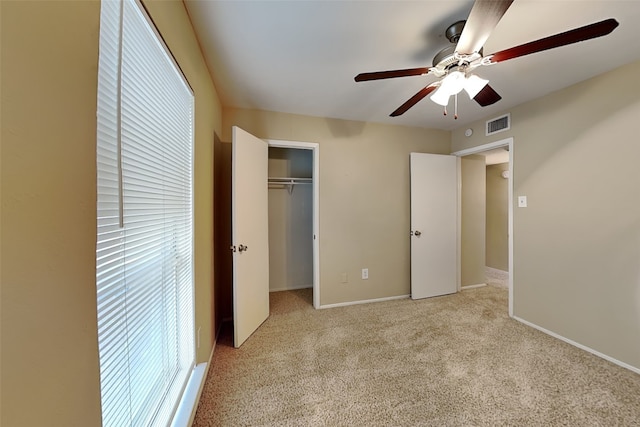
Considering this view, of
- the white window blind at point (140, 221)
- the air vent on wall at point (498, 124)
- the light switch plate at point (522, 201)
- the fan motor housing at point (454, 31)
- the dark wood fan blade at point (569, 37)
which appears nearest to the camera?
the white window blind at point (140, 221)

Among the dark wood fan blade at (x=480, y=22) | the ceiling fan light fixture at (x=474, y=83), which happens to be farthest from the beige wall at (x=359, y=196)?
the dark wood fan blade at (x=480, y=22)

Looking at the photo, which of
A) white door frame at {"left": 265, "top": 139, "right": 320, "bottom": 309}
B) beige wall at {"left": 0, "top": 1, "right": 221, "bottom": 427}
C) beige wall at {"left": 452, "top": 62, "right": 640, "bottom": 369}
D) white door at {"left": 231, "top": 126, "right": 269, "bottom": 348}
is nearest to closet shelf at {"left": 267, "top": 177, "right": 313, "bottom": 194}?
white door frame at {"left": 265, "top": 139, "right": 320, "bottom": 309}

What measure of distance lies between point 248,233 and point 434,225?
2369 millimetres

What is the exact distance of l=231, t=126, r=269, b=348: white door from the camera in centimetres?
205

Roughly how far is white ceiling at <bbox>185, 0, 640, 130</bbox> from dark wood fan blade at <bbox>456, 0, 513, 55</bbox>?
9.1 inches

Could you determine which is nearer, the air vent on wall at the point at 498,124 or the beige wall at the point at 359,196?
the air vent on wall at the point at 498,124

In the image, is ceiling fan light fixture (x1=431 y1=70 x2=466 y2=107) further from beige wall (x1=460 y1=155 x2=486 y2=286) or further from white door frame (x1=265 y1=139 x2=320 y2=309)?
beige wall (x1=460 y1=155 x2=486 y2=286)

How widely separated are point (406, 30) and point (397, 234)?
7.32 ft

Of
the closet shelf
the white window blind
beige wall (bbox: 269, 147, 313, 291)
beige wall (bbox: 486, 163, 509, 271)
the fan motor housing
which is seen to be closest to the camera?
the white window blind

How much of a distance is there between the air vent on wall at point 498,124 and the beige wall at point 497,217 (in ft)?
6.78

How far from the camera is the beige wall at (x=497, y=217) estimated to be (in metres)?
4.40

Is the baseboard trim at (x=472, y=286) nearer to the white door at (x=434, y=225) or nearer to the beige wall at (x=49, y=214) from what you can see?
the white door at (x=434, y=225)

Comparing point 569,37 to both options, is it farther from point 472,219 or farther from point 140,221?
point 472,219

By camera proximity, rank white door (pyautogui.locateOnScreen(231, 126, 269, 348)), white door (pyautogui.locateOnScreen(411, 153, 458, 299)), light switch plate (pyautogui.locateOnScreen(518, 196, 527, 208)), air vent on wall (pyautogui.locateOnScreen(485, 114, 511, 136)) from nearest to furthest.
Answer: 1. white door (pyautogui.locateOnScreen(231, 126, 269, 348))
2. light switch plate (pyautogui.locateOnScreen(518, 196, 527, 208))
3. air vent on wall (pyautogui.locateOnScreen(485, 114, 511, 136))
4. white door (pyautogui.locateOnScreen(411, 153, 458, 299))
